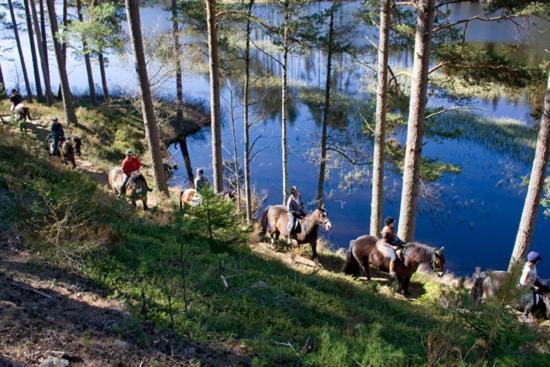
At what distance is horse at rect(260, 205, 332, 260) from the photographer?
12.9 m

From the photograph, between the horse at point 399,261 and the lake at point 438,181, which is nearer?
the horse at point 399,261

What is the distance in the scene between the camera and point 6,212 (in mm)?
8414

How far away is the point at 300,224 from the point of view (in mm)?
13367

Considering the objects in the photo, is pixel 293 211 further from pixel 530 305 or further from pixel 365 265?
pixel 530 305

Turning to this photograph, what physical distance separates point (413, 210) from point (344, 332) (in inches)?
239

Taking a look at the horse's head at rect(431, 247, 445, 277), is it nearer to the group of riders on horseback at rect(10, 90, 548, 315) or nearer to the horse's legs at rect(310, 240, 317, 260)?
the group of riders on horseback at rect(10, 90, 548, 315)

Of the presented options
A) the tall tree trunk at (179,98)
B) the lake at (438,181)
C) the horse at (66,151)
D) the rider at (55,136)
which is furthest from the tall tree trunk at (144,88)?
the tall tree trunk at (179,98)

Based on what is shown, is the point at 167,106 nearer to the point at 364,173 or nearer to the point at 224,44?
the point at 224,44

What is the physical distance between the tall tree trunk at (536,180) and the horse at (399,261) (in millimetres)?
2125

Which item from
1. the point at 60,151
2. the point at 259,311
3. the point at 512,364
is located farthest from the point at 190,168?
the point at 512,364

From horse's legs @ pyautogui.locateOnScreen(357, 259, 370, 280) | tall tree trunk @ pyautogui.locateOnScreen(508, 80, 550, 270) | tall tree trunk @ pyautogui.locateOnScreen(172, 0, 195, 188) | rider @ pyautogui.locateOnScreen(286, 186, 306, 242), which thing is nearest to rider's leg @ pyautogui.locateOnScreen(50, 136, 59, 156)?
tall tree trunk @ pyautogui.locateOnScreen(172, 0, 195, 188)

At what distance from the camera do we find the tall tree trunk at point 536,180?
11.4 meters

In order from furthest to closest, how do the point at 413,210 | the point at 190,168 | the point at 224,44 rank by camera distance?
the point at 190,168 < the point at 224,44 < the point at 413,210

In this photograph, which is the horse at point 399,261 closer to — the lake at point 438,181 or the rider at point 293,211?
the rider at point 293,211
